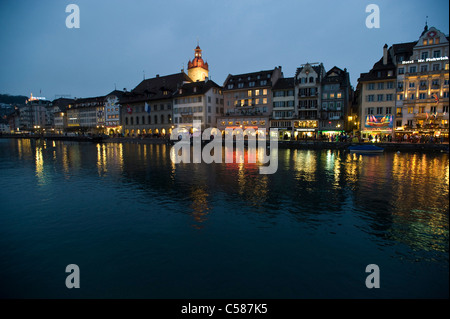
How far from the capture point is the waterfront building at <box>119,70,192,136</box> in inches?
3644

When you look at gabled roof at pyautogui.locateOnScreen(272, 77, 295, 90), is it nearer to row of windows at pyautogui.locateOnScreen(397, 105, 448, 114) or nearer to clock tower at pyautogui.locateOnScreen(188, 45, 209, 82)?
row of windows at pyautogui.locateOnScreen(397, 105, 448, 114)

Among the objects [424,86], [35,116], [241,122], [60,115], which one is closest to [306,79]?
[241,122]

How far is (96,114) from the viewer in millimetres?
123125

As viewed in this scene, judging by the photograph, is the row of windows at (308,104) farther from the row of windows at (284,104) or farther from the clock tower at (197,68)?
the clock tower at (197,68)

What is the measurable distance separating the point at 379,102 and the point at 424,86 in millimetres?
8680

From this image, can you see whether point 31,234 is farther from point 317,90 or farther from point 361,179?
point 317,90

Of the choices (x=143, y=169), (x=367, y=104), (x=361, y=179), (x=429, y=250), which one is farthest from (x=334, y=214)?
(x=367, y=104)

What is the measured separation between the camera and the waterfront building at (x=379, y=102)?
6109 cm

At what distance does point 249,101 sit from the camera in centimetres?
8044

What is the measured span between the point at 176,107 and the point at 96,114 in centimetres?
5397

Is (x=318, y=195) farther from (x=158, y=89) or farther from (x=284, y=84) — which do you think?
(x=158, y=89)

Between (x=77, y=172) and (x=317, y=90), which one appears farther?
(x=317, y=90)

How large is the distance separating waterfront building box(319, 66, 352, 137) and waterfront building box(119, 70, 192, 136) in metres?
47.2
